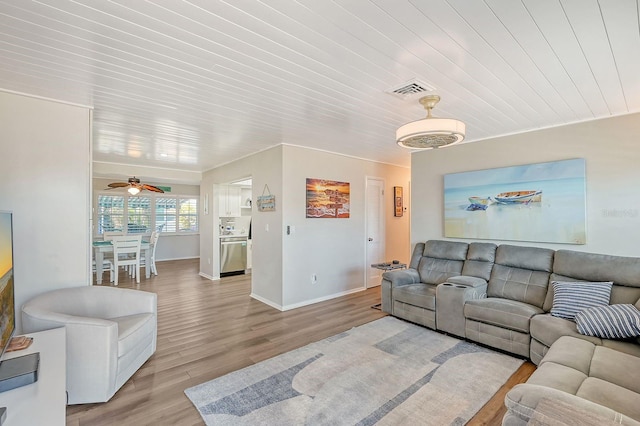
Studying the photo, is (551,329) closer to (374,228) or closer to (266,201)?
(374,228)

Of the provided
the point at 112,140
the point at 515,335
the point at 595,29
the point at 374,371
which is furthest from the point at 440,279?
the point at 112,140

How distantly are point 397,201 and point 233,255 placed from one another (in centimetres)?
382

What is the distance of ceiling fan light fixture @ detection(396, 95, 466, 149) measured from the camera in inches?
92.3

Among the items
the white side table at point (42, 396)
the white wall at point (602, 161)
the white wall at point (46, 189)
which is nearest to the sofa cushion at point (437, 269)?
the white wall at point (602, 161)

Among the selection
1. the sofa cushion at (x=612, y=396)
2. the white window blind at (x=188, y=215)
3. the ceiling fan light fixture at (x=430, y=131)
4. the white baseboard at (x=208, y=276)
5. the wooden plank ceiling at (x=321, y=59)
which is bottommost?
the white baseboard at (x=208, y=276)

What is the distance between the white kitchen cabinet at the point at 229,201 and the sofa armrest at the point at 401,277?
412cm

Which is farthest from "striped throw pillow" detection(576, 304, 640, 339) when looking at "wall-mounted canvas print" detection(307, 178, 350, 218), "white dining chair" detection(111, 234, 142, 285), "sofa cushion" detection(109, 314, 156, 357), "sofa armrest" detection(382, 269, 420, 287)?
"white dining chair" detection(111, 234, 142, 285)

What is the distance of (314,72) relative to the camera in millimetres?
2148

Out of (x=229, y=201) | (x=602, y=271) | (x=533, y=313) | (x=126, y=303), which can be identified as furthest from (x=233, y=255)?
(x=602, y=271)

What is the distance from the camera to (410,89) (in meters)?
2.43

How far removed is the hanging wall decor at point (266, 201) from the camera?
4.40 meters

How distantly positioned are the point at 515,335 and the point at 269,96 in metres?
3.19

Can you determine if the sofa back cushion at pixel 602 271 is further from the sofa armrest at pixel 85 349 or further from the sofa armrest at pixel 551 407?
the sofa armrest at pixel 85 349

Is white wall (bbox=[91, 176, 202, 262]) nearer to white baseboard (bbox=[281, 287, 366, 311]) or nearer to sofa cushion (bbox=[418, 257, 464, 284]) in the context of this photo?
white baseboard (bbox=[281, 287, 366, 311])
